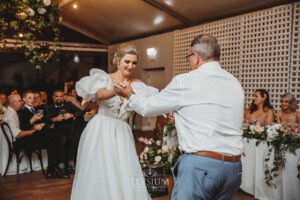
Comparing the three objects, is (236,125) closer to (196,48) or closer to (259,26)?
(196,48)

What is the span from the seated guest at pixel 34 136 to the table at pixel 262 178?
2.68 meters

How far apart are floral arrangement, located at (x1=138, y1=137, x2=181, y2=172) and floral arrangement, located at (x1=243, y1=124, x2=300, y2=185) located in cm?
118

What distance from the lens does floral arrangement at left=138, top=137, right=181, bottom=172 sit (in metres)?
4.43

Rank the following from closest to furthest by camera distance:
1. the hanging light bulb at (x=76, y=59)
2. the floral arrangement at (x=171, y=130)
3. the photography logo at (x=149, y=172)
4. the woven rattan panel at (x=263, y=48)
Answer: the photography logo at (x=149, y=172)
the floral arrangement at (x=171, y=130)
the woven rattan panel at (x=263, y=48)
the hanging light bulb at (x=76, y=59)

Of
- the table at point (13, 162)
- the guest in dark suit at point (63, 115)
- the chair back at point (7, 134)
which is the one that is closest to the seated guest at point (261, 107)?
the guest in dark suit at point (63, 115)

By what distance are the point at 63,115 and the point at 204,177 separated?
3.90 metres

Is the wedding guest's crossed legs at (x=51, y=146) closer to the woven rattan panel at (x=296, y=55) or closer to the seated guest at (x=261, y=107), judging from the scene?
the seated guest at (x=261, y=107)

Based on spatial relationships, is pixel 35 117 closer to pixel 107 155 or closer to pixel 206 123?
pixel 107 155

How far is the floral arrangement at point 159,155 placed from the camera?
4.43 metres

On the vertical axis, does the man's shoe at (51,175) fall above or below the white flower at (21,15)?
below

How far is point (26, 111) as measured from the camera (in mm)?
4797

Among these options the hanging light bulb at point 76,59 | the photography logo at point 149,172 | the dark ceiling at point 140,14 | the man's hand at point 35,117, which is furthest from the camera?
the hanging light bulb at point 76,59

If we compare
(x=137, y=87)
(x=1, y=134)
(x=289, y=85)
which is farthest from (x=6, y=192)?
(x=289, y=85)

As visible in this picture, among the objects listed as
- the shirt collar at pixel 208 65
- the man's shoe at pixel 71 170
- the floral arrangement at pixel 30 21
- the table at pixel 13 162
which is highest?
the floral arrangement at pixel 30 21
